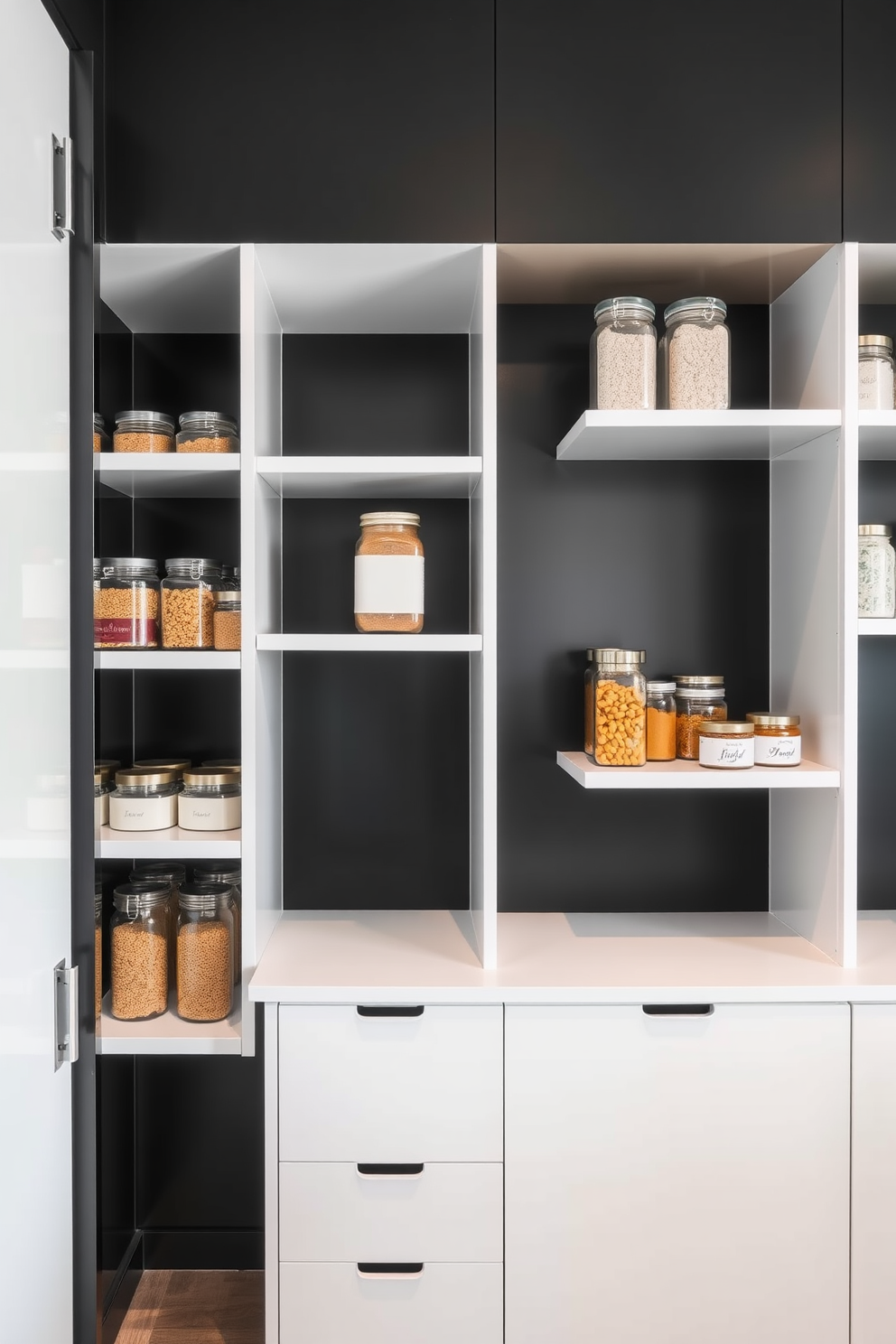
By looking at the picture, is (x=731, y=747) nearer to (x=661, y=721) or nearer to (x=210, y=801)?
(x=661, y=721)

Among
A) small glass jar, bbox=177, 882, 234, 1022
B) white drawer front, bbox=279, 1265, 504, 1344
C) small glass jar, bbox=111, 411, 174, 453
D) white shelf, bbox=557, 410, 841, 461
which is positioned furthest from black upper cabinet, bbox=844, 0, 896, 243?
white drawer front, bbox=279, 1265, 504, 1344

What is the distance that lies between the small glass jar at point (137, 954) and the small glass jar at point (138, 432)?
774 millimetres

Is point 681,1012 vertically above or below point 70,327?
below

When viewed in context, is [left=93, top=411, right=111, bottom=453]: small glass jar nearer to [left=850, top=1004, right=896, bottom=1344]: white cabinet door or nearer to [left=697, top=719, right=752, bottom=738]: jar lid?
[left=697, top=719, right=752, bottom=738]: jar lid

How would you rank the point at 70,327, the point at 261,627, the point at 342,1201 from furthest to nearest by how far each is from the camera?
1. the point at 261,627
2. the point at 342,1201
3. the point at 70,327

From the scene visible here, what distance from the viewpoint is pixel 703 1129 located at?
4.74 ft

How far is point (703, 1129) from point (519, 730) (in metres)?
0.80

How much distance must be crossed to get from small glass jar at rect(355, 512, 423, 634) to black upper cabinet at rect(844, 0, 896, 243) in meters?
0.92

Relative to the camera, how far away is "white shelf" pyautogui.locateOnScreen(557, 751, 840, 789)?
1519 mm

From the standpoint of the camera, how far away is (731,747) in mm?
1548

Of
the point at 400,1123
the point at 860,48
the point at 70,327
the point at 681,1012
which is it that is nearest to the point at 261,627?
the point at 70,327

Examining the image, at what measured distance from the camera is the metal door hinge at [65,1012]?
4.19 ft

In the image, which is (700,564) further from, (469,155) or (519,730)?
(469,155)

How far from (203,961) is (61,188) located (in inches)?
48.5
